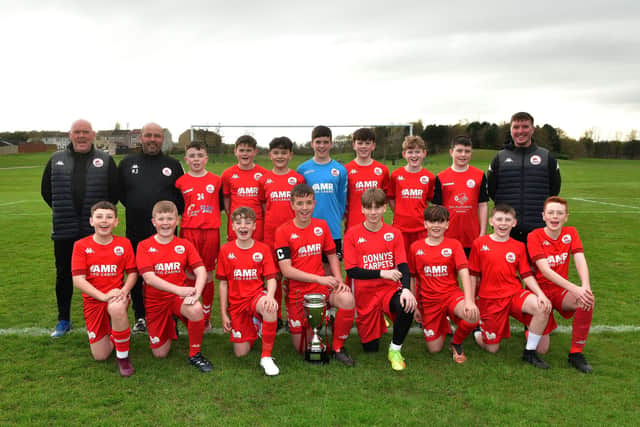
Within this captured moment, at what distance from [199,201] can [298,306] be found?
4.48ft

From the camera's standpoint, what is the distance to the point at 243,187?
4309mm

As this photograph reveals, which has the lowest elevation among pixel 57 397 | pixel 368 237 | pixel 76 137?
pixel 57 397

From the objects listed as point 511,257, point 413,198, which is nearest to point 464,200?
point 413,198

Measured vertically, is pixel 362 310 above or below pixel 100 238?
below

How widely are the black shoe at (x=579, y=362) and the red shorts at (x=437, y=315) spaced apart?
88 centimetres

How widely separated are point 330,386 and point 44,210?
1328 centimetres

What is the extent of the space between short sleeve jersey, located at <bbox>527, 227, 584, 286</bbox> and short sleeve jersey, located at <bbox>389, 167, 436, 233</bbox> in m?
1.05

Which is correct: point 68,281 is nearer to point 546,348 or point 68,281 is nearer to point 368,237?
point 368,237

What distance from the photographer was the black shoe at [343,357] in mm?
3430

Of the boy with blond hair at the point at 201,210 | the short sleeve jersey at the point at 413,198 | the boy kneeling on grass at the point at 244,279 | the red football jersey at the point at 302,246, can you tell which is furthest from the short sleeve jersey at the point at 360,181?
the boy with blond hair at the point at 201,210

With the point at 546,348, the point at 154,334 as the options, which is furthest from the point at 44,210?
the point at 546,348

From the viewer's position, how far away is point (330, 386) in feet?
10.0

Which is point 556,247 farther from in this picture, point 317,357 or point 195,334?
point 195,334

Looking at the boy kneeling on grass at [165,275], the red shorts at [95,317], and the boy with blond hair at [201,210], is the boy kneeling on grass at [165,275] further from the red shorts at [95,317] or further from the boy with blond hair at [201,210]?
the boy with blond hair at [201,210]
